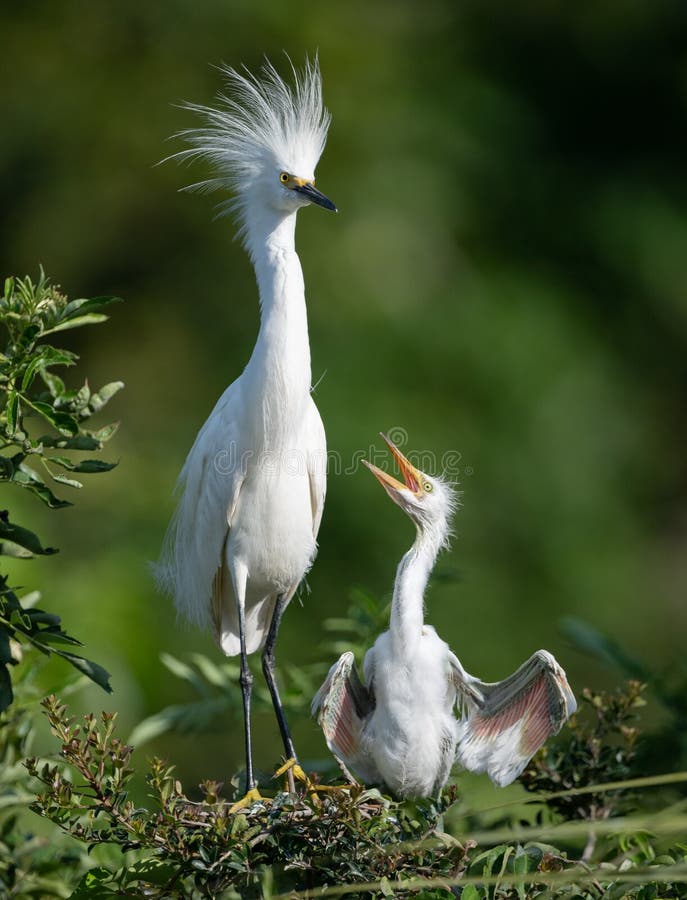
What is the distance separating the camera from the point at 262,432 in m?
2.65

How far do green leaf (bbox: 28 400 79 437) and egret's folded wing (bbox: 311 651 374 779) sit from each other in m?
0.72

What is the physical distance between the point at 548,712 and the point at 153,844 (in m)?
0.81

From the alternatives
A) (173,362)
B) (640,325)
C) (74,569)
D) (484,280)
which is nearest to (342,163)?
(484,280)

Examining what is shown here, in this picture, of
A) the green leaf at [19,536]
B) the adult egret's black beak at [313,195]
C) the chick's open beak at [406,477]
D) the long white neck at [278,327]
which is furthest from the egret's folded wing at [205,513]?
the green leaf at [19,536]

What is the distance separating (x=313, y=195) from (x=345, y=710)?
3.59 feet

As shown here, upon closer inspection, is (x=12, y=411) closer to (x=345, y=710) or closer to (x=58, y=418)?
(x=58, y=418)

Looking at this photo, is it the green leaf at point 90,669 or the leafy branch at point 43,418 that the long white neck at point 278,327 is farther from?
the green leaf at point 90,669

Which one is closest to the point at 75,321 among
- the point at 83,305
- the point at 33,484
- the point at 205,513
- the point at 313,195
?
the point at 83,305

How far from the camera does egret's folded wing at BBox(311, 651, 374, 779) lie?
2.35 meters

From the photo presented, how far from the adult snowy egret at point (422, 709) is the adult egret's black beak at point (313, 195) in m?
0.54

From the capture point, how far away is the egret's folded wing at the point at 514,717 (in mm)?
2275

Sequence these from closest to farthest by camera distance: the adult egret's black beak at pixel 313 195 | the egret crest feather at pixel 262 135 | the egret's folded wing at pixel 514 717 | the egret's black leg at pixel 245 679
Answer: the egret's folded wing at pixel 514 717, the adult egret's black beak at pixel 313 195, the egret crest feather at pixel 262 135, the egret's black leg at pixel 245 679

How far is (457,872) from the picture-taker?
1.97m

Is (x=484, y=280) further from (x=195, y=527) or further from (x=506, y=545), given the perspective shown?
Answer: (x=195, y=527)
